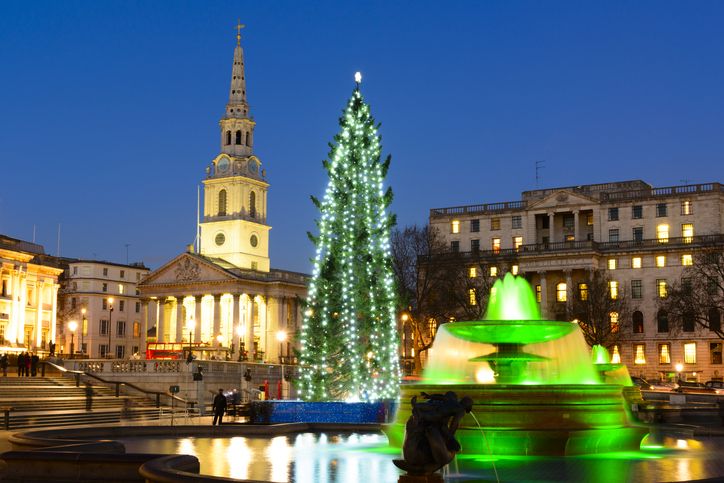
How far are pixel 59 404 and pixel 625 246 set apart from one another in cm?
5996

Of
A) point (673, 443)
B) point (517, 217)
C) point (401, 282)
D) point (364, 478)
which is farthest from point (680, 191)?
point (364, 478)

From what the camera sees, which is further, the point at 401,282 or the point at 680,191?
the point at 680,191

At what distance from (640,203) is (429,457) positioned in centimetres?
8092

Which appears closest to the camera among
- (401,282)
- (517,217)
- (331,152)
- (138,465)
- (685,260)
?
(138,465)

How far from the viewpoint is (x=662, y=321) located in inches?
3401

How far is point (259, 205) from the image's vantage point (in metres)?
120

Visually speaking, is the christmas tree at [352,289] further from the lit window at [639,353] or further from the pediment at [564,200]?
the pediment at [564,200]

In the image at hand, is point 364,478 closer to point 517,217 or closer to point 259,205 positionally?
point 517,217

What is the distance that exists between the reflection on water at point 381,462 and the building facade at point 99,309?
92040 mm

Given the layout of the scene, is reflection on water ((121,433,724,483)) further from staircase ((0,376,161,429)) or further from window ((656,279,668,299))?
window ((656,279,668,299))

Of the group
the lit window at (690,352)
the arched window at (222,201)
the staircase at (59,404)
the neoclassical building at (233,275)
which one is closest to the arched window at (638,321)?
the lit window at (690,352)

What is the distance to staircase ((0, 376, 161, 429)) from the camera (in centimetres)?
3447

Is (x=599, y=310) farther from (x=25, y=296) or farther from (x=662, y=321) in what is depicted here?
(x=25, y=296)

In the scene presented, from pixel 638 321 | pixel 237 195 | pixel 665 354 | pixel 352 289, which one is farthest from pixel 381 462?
pixel 237 195
